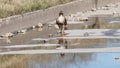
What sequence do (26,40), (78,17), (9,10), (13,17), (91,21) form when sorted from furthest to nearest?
(78,17)
(91,21)
(9,10)
(13,17)
(26,40)

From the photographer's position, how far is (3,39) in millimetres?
21406

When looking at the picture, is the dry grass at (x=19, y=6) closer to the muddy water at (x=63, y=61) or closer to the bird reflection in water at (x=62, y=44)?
the bird reflection in water at (x=62, y=44)

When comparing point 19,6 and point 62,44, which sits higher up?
point 19,6

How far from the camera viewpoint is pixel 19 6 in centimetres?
2872

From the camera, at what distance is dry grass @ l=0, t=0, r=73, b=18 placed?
86.9 ft

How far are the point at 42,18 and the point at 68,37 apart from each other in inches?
289

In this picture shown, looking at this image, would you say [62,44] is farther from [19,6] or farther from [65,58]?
[19,6]

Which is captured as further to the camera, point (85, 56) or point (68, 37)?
point (68, 37)

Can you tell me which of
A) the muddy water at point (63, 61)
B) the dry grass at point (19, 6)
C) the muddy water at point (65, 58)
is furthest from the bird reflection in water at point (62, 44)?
the dry grass at point (19, 6)

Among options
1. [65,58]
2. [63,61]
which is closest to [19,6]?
[65,58]

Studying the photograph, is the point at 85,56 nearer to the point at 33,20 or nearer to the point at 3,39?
the point at 3,39

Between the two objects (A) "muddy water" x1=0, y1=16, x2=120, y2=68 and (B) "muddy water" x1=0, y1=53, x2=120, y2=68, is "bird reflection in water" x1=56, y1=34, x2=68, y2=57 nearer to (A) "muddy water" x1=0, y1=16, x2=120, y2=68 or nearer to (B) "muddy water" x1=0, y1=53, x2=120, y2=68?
(A) "muddy water" x1=0, y1=16, x2=120, y2=68

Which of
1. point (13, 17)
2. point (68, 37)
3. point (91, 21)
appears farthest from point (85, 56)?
point (91, 21)

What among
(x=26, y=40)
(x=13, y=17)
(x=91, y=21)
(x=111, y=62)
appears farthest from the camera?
(x=91, y=21)
